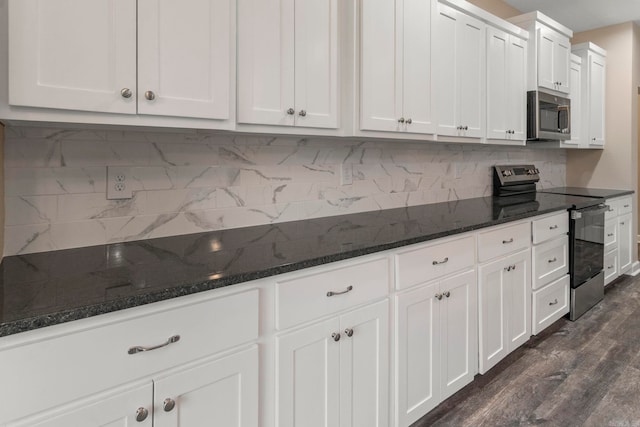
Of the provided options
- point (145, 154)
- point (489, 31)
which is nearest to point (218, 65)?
point (145, 154)

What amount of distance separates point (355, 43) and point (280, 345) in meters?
1.44

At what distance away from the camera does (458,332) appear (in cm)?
205

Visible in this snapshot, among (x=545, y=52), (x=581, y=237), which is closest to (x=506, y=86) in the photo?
(x=545, y=52)

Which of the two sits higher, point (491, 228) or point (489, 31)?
point (489, 31)

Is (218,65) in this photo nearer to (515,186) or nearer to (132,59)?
(132,59)

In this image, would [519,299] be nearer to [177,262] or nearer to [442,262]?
[442,262]

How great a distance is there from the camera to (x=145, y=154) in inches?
64.5

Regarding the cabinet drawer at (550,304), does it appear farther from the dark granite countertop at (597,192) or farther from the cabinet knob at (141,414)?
the cabinet knob at (141,414)

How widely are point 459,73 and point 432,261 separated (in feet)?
4.61

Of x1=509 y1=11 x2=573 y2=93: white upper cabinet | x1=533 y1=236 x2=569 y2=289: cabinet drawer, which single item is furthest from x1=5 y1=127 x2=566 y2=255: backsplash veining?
x1=509 y1=11 x2=573 y2=93: white upper cabinet

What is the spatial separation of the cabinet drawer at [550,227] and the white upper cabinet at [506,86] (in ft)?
2.22

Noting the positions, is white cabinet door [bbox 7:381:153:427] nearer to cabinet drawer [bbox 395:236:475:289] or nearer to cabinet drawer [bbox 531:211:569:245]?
cabinet drawer [bbox 395:236:475:289]

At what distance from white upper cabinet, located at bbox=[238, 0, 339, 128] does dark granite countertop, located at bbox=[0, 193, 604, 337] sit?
19.9 inches

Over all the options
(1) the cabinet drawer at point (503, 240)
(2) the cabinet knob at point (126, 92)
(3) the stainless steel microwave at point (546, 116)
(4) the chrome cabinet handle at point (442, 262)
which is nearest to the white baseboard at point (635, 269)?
(3) the stainless steel microwave at point (546, 116)
